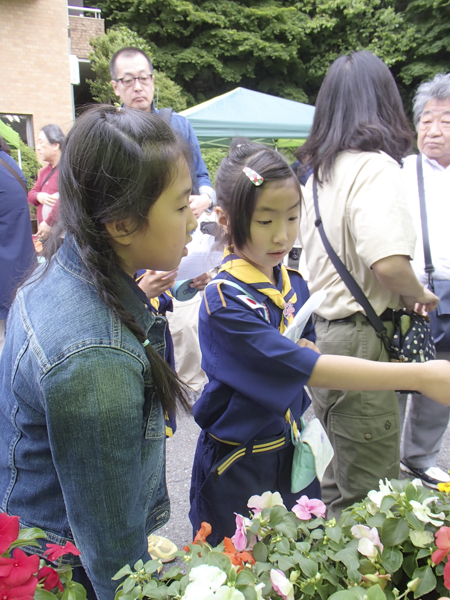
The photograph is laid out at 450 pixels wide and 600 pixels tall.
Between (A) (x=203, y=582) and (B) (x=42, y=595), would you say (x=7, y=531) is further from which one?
(A) (x=203, y=582)

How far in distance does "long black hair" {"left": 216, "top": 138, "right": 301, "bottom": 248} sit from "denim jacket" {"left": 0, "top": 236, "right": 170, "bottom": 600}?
21.4 inches

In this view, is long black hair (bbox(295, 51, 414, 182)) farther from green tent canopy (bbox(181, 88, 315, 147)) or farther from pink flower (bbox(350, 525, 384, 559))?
green tent canopy (bbox(181, 88, 315, 147))

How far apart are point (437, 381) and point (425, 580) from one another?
55 cm

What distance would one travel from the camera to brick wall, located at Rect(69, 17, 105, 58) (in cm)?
1468

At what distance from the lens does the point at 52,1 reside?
12.1m

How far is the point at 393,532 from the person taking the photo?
862 millimetres

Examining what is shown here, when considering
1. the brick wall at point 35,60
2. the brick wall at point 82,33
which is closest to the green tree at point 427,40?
the brick wall at point 82,33

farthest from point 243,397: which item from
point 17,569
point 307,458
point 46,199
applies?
point 46,199

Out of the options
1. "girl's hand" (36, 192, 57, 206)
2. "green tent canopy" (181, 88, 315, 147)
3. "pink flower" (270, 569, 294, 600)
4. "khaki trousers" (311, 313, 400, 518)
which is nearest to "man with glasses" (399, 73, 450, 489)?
"khaki trousers" (311, 313, 400, 518)

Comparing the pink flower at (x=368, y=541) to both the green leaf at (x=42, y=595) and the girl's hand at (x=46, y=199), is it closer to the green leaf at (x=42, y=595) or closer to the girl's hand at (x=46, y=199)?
the green leaf at (x=42, y=595)

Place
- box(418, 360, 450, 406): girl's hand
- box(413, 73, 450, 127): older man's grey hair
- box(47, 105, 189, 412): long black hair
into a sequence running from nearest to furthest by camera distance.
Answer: box(47, 105, 189, 412): long black hair → box(418, 360, 450, 406): girl's hand → box(413, 73, 450, 127): older man's grey hair

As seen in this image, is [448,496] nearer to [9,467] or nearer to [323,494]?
[9,467]

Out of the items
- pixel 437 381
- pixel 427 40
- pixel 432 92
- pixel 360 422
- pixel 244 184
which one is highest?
pixel 427 40

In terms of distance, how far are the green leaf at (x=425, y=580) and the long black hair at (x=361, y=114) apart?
1.41 m
